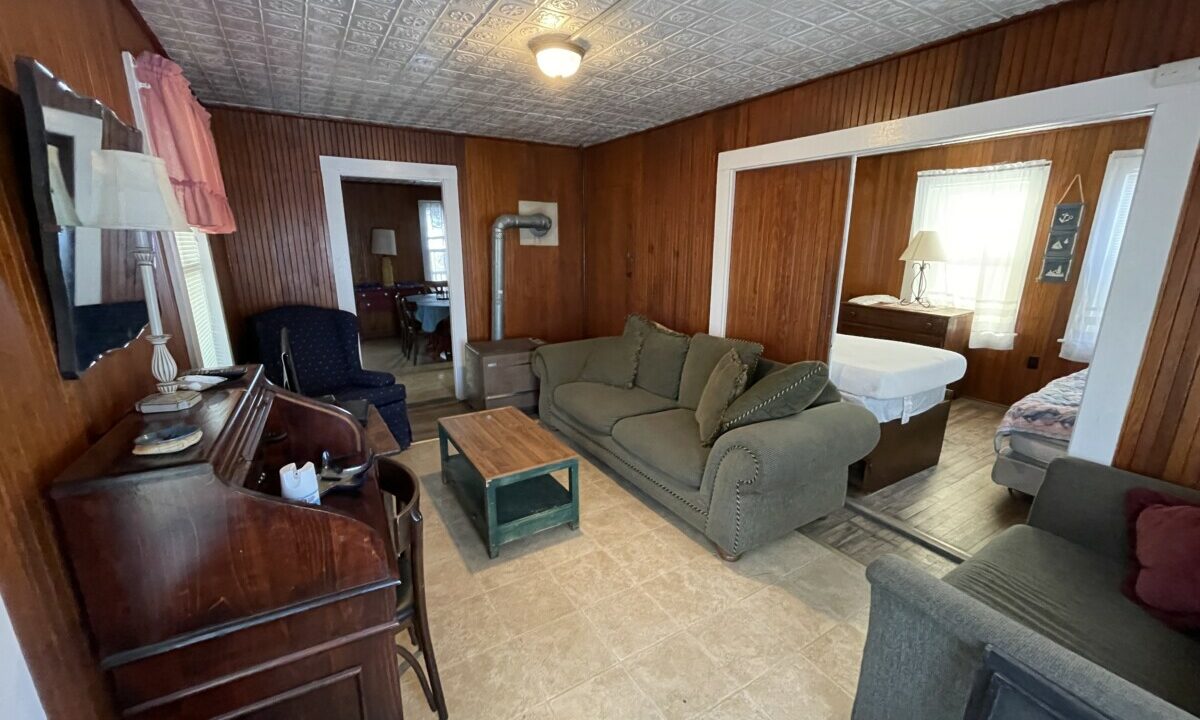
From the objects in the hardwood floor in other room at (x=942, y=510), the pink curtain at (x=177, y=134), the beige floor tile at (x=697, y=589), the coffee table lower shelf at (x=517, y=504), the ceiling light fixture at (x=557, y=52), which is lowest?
the beige floor tile at (x=697, y=589)

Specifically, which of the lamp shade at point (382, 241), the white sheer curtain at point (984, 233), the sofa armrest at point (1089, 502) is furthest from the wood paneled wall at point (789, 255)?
the lamp shade at point (382, 241)

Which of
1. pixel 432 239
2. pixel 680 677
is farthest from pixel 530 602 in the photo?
pixel 432 239

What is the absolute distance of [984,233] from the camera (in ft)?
13.9

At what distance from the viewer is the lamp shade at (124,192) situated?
3.13 feet

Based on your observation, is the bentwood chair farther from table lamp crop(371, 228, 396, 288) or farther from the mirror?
table lamp crop(371, 228, 396, 288)

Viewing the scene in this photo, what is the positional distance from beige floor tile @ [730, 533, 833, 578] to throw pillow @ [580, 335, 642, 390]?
1.52 meters

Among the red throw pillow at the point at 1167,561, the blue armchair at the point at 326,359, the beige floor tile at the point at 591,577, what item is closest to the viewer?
the red throw pillow at the point at 1167,561

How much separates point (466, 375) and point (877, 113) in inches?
144

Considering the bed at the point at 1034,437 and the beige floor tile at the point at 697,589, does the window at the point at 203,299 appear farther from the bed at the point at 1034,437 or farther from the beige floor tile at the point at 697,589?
the bed at the point at 1034,437

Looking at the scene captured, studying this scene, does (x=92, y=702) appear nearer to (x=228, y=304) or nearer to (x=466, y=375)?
(x=228, y=304)

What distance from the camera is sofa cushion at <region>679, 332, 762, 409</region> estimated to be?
296 cm

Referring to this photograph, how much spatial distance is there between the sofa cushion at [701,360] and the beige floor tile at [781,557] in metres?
0.91

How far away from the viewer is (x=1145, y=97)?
5.22ft

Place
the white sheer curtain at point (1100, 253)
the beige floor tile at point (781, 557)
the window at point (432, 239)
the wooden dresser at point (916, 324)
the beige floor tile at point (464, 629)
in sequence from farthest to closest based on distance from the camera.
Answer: the window at point (432, 239) < the wooden dresser at point (916, 324) < the white sheer curtain at point (1100, 253) < the beige floor tile at point (781, 557) < the beige floor tile at point (464, 629)
